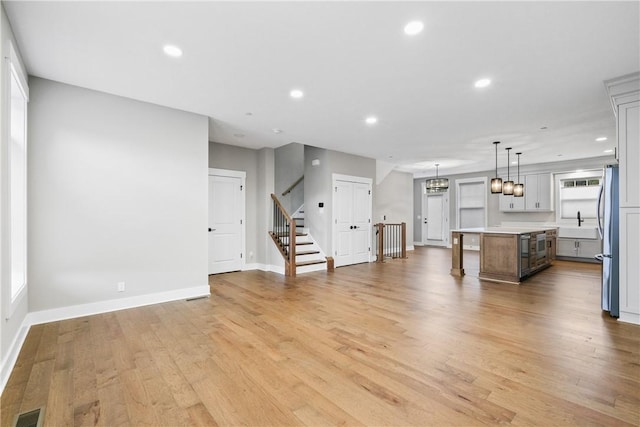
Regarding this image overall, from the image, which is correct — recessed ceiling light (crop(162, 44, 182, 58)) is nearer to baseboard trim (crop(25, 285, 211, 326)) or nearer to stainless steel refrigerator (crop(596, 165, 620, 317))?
baseboard trim (crop(25, 285, 211, 326))

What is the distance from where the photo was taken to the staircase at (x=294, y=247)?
608 cm

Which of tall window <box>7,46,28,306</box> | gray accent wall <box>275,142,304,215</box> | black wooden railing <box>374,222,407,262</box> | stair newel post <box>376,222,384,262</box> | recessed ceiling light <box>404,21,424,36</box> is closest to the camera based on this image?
recessed ceiling light <box>404,21,424,36</box>

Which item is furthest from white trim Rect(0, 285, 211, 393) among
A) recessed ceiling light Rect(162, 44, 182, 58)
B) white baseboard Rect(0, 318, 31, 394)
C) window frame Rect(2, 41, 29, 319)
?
recessed ceiling light Rect(162, 44, 182, 58)

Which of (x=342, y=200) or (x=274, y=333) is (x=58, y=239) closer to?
(x=274, y=333)

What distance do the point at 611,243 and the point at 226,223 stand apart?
620 cm

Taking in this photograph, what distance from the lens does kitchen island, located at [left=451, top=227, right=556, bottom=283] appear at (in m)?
5.37

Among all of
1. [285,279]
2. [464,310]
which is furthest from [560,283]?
[285,279]

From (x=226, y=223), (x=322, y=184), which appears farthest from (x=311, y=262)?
(x=226, y=223)

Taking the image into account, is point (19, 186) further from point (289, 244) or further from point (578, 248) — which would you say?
point (578, 248)

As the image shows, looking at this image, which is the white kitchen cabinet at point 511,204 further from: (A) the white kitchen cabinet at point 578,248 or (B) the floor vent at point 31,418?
(B) the floor vent at point 31,418

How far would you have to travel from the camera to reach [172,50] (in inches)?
109

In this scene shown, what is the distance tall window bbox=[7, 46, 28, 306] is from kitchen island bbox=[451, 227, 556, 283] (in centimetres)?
658

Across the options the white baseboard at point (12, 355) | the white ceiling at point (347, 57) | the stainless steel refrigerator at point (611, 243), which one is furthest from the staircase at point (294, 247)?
the stainless steel refrigerator at point (611, 243)

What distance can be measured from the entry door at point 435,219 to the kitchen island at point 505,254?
4.70 meters
